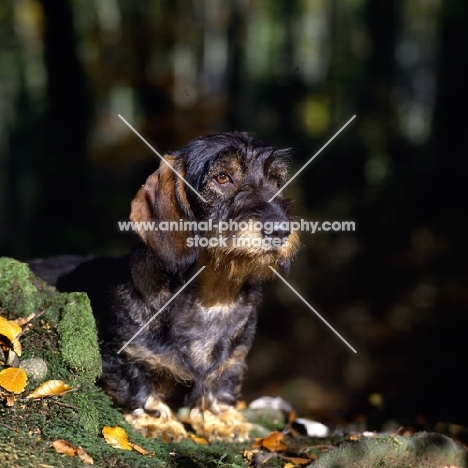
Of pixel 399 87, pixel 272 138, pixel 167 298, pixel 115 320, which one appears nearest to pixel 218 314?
pixel 167 298

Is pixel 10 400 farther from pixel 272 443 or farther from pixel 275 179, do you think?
pixel 275 179

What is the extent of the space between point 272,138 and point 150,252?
64.9 feet

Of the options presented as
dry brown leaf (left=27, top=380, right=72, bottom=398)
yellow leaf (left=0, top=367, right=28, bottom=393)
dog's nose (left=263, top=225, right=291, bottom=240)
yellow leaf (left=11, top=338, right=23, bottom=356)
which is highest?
dog's nose (left=263, top=225, right=291, bottom=240)

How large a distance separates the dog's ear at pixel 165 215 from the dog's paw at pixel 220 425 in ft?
3.47

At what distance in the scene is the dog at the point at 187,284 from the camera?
3.94 m

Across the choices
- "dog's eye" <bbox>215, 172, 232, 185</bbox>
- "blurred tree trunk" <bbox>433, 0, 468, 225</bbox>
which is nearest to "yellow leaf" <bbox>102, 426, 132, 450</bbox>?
"dog's eye" <bbox>215, 172, 232, 185</bbox>

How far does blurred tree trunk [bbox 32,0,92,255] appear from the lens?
1197 cm

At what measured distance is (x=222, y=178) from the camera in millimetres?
4031

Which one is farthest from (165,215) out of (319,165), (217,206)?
(319,165)

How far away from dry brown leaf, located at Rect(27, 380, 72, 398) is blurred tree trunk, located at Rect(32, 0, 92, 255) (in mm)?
9496

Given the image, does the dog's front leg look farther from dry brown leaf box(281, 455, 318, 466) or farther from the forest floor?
dry brown leaf box(281, 455, 318, 466)

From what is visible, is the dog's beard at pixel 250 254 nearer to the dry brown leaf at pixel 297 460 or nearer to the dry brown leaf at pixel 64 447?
the dry brown leaf at pixel 297 460

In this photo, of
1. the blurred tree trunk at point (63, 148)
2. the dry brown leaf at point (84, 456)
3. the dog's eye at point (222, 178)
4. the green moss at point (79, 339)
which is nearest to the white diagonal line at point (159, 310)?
the green moss at point (79, 339)

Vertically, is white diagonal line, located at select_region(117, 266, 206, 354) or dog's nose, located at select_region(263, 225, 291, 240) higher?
dog's nose, located at select_region(263, 225, 291, 240)
